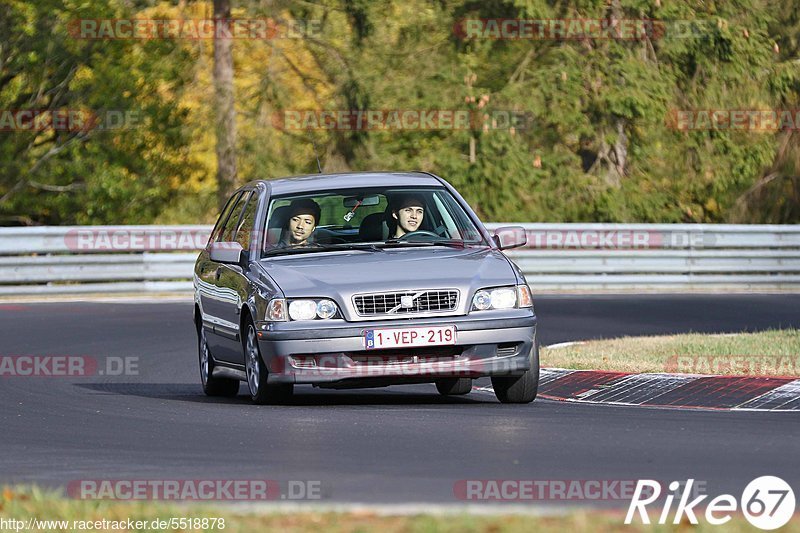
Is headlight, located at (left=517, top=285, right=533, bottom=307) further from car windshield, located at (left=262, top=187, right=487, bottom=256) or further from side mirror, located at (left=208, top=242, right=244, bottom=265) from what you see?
side mirror, located at (left=208, top=242, right=244, bottom=265)

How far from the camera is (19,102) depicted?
37.0 metres

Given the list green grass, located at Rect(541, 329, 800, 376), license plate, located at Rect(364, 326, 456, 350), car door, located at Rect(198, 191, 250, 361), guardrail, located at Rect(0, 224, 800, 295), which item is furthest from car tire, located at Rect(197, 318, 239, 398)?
guardrail, located at Rect(0, 224, 800, 295)

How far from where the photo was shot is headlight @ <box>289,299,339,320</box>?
38.5 feet

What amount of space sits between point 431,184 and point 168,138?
84.2 feet

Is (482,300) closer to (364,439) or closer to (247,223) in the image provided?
(364,439)

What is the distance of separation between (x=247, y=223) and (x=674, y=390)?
11.1 feet

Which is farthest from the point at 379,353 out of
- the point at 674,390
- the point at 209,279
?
the point at 209,279

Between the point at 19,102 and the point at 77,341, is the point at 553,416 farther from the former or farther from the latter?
the point at 19,102

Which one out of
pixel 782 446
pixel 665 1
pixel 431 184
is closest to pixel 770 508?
pixel 782 446

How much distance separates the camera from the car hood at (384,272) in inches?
462

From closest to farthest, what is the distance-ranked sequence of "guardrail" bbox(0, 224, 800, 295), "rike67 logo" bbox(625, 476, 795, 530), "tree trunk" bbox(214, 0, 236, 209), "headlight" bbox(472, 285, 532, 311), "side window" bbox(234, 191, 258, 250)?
"rike67 logo" bbox(625, 476, 795, 530)
"headlight" bbox(472, 285, 532, 311)
"side window" bbox(234, 191, 258, 250)
"guardrail" bbox(0, 224, 800, 295)
"tree trunk" bbox(214, 0, 236, 209)

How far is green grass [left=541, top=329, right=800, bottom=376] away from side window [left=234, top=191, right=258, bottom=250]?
305cm

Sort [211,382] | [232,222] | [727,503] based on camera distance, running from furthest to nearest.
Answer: [232,222], [211,382], [727,503]

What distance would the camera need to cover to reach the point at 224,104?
36531mm
